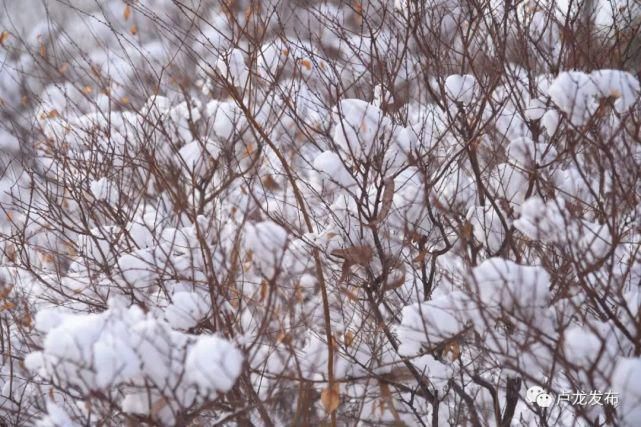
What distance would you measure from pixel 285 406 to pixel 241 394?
0.23 metres

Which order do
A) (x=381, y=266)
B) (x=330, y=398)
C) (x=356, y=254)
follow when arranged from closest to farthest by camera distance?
1. (x=330, y=398)
2. (x=356, y=254)
3. (x=381, y=266)

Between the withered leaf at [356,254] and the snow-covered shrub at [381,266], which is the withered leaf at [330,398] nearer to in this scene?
the snow-covered shrub at [381,266]

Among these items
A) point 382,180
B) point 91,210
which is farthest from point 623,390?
point 91,210

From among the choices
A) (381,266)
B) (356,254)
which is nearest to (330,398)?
(356,254)

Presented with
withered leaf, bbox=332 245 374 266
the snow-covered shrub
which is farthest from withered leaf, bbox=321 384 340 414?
withered leaf, bbox=332 245 374 266

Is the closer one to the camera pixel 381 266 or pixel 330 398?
pixel 330 398

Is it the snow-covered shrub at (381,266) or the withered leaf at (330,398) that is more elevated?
the snow-covered shrub at (381,266)

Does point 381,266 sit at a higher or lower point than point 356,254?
higher

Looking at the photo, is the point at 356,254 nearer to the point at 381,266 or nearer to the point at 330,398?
the point at 381,266

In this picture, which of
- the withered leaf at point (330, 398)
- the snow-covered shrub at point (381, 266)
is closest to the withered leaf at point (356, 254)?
the snow-covered shrub at point (381, 266)

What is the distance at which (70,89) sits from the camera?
8.08 meters

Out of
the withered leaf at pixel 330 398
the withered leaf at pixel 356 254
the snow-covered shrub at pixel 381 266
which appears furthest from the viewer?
the withered leaf at pixel 356 254

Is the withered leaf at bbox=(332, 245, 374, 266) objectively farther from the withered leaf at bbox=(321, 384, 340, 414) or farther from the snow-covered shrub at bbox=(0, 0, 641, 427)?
Result: the withered leaf at bbox=(321, 384, 340, 414)

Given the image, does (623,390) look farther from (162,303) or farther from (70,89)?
(70,89)
